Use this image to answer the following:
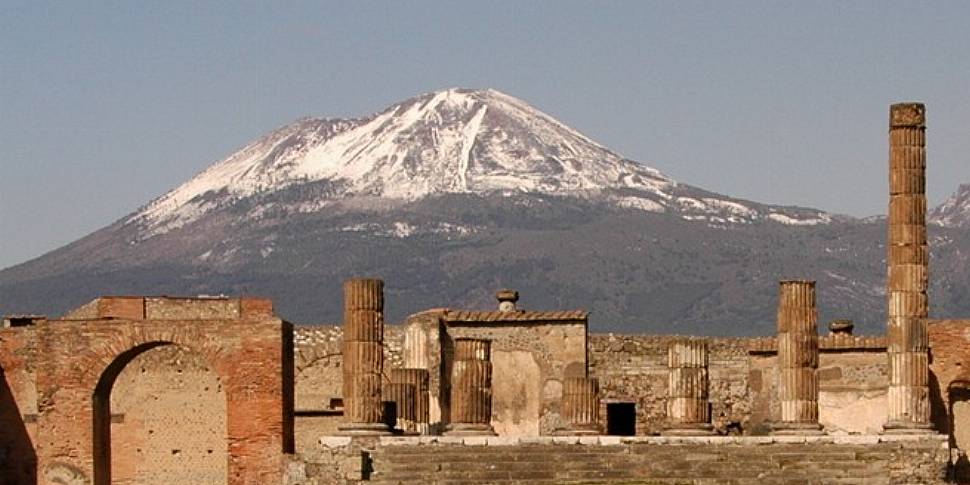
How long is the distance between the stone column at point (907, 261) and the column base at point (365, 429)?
8.15m

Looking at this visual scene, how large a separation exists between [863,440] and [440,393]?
9927mm

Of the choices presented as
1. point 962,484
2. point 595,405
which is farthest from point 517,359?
point 962,484

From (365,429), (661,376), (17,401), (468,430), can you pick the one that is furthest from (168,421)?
(365,429)

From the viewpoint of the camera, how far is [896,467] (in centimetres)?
4656

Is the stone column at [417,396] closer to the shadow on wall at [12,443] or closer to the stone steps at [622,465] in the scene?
the stone steps at [622,465]

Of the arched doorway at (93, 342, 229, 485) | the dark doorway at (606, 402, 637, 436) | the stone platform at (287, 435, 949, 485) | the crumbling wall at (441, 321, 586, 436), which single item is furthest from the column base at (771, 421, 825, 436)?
the arched doorway at (93, 342, 229, 485)

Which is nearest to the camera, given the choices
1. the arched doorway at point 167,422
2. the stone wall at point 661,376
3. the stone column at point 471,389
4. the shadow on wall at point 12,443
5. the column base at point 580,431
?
the stone column at point 471,389

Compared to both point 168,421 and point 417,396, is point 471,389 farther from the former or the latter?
point 168,421

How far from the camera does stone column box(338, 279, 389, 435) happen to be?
47.7 meters

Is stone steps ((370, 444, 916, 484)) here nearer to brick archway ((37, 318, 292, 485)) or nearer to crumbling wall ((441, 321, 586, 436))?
brick archway ((37, 318, 292, 485))

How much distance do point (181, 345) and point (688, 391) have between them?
8.27 meters

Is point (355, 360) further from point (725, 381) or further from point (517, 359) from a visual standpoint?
point (725, 381)

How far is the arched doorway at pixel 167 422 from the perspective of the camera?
56.0 meters

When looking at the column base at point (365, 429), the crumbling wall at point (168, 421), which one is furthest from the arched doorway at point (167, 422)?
the column base at point (365, 429)
